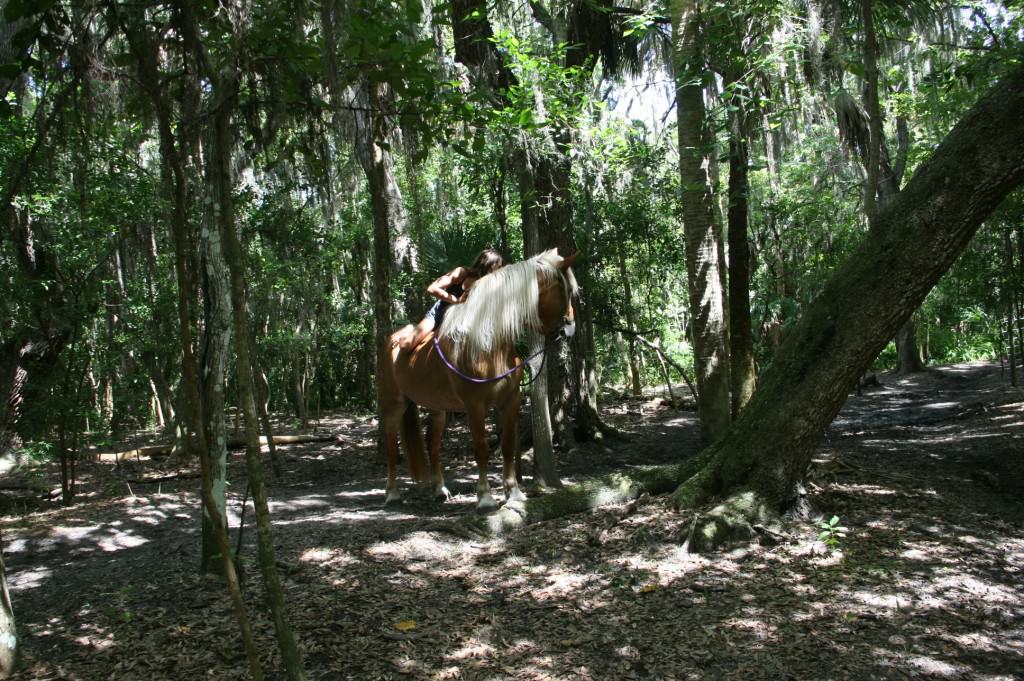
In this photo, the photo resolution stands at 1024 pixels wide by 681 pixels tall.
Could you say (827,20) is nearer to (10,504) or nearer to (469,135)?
(469,135)

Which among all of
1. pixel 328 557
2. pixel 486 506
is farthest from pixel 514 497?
pixel 328 557

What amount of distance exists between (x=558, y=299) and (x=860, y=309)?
2.29 m

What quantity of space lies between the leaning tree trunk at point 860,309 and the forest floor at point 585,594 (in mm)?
377

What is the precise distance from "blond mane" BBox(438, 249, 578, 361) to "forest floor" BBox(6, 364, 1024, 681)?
162 centimetres

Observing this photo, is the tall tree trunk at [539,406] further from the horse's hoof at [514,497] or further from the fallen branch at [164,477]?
the fallen branch at [164,477]

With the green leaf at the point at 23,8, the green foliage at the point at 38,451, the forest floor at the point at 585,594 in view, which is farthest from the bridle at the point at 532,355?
the green foliage at the point at 38,451

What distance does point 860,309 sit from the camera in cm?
473

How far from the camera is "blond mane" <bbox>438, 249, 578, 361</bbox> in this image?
18.8ft

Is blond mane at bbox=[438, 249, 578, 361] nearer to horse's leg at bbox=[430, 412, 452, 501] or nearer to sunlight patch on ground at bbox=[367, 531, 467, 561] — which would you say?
horse's leg at bbox=[430, 412, 452, 501]

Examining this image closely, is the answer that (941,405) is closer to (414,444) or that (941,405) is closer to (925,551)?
(925,551)

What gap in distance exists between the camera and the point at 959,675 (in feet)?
9.97

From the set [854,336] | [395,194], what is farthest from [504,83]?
[854,336]

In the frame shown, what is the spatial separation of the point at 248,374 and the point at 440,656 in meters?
1.78

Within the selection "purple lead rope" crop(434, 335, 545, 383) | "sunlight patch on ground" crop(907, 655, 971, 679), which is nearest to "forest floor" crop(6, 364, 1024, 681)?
"sunlight patch on ground" crop(907, 655, 971, 679)
